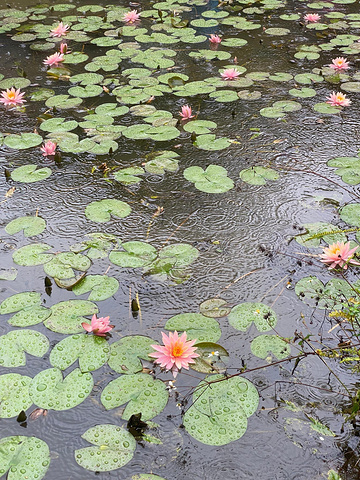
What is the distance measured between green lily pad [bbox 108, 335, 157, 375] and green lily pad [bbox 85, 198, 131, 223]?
82 centimetres

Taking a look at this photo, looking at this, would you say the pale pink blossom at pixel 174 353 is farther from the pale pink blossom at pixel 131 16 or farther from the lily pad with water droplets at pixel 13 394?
the pale pink blossom at pixel 131 16

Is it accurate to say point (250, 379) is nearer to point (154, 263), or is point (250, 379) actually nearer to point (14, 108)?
point (154, 263)

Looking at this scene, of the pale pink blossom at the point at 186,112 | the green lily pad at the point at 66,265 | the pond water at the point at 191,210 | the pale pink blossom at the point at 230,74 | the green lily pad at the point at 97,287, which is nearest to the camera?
the pond water at the point at 191,210

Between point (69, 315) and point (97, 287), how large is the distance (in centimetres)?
19

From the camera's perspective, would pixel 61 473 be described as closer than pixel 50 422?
Yes

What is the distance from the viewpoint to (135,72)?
155 inches

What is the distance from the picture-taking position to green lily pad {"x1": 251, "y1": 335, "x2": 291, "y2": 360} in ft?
5.64

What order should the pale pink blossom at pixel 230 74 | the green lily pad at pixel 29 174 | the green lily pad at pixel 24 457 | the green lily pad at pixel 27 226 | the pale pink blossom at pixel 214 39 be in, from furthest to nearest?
the pale pink blossom at pixel 214 39 → the pale pink blossom at pixel 230 74 → the green lily pad at pixel 29 174 → the green lily pad at pixel 27 226 → the green lily pad at pixel 24 457

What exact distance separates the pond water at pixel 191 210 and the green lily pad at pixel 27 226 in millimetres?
25

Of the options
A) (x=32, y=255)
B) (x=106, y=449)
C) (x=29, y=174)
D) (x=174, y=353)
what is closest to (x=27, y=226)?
(x=32, y=255)

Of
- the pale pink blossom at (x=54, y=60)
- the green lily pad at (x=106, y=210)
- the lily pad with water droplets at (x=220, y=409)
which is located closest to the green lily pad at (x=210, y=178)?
the green lily pad at (x=106, y=210)

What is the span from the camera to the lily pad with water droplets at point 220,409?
149cm

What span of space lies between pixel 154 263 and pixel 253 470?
1008 millimetres

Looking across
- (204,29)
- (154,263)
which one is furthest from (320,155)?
(204,29)
